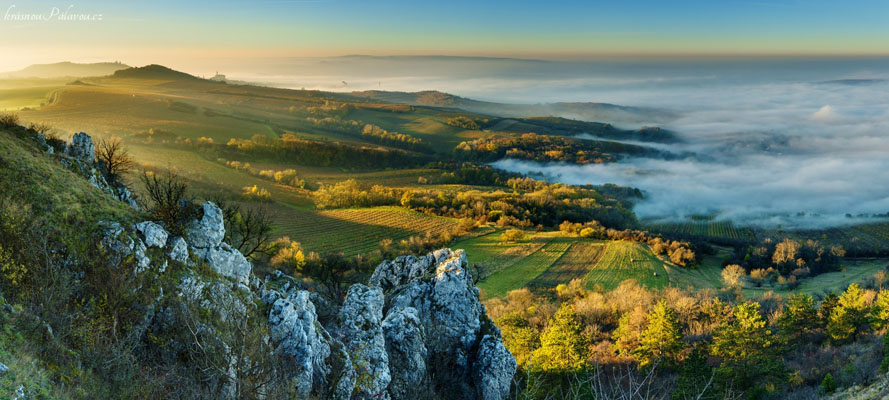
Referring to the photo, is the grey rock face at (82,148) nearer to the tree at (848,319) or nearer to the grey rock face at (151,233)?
the grey rock face at (151,233)

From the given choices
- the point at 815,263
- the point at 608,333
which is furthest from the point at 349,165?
the point at 815,263

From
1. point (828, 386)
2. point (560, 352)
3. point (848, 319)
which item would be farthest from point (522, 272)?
point (560, 352)

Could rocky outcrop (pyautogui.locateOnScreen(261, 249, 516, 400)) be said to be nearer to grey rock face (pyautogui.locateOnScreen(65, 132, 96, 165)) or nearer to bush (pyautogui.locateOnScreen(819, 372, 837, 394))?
grey rock face (pyautogui.locateOnScreen(65, 132, 96, 165))

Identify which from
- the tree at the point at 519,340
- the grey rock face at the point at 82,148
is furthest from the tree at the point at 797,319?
the grey rock face at the point at 82,148

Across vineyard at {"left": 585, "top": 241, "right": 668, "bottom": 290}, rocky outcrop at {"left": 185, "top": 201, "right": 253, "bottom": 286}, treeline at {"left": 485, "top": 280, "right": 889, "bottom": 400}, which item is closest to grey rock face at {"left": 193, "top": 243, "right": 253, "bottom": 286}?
rocky outcrop at {"left": 185, "top": 201, "right": 253, "bottom": 286}

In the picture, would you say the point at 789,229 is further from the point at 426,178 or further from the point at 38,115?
the point at 38,115

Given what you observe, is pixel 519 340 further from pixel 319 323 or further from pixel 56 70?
pixel 56 70
